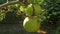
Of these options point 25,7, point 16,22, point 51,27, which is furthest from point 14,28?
point 25,7

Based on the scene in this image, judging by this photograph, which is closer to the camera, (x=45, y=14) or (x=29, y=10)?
(x=29, y=10)

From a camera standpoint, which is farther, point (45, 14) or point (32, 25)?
point (45, 14)

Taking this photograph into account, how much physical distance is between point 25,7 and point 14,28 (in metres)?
5.20

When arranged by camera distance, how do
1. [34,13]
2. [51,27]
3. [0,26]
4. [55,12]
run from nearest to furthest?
[34,13] < [55,12] < [51,27] < [0,26]

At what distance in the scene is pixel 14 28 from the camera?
5738mm

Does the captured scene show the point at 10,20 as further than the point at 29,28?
Yes

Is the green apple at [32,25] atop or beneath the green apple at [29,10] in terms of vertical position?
beneath

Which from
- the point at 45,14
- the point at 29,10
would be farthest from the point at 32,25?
the point at 45,14

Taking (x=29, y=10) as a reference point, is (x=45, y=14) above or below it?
below

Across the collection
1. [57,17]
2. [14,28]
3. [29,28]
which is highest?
[29,28]

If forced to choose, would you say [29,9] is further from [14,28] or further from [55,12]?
[14,28]

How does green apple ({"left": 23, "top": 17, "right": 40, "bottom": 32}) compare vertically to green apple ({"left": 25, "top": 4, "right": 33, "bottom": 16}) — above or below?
below

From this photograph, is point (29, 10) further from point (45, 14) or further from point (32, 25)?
point (45, 14)

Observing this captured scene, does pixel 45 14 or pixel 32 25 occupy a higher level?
pixel 32 25
